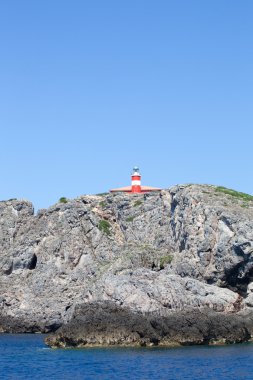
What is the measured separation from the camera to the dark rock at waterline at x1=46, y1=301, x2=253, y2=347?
2431 inches

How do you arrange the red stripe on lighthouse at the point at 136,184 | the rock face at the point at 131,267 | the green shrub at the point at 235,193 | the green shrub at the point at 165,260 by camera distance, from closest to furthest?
the rock face at the point at 131,267 < the green shrub at the point at 165,260 < the green shrub at the point at 235,193 < the red stripe on lighthouse at the point at 136,184

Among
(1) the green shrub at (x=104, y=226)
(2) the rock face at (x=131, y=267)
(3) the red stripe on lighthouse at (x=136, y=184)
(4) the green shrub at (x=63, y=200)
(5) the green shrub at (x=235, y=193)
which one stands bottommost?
(2) the rock face at (x=131, y=267)

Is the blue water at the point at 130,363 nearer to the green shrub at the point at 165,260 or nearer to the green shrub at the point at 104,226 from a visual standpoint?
the green shrub at the point at 165,260

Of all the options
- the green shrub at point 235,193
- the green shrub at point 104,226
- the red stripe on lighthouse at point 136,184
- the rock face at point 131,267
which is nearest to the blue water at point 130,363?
the rock face at point 131,267

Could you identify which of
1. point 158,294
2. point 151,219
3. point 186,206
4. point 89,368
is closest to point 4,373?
point 89,368

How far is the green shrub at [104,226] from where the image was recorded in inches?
3994

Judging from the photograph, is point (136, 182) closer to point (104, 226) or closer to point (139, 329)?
point (104, 226)

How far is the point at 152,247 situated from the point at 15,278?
20757 mm

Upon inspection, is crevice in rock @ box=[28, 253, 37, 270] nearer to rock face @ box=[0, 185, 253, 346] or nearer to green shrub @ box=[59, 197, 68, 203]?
rock face @ box=[0, 185, 253, 346]

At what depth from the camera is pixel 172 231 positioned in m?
95.2

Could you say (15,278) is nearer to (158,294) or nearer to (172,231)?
(172,231)

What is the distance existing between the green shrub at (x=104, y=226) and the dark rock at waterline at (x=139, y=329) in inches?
1429

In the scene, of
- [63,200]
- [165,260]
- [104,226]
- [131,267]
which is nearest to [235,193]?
[165,260]

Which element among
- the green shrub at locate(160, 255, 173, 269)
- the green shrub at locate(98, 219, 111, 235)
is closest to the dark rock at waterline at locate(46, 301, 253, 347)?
the green shrub at locate(160, 255, 173, 269)
